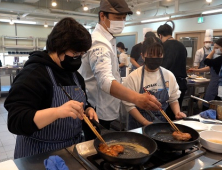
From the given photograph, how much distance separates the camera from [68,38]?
3.74 feet

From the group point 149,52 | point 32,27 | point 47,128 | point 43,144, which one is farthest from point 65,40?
point 32,27

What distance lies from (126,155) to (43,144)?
50cm

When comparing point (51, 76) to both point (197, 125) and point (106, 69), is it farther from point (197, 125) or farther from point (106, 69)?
point (197, 125)

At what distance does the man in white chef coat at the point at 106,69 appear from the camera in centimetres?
138

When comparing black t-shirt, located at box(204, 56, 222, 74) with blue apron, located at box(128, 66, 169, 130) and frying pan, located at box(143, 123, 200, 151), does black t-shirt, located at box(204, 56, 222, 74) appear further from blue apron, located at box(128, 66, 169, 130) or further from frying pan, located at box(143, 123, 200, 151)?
frying pan, located at box(143, 123, 200, 151)

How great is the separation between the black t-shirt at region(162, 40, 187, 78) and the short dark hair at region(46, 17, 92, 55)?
Result: 2042 mm

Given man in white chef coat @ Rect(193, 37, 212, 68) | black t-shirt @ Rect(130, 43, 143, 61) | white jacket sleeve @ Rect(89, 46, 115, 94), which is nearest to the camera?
white jacket sleeve @ Rect(89, 46, 115, 94)

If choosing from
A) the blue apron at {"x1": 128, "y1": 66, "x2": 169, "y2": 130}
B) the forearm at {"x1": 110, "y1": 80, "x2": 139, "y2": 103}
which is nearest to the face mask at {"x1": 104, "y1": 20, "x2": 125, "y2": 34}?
the blue apron at {"x1": 128, "y1": 66, "x2": 169, "y2": 130}

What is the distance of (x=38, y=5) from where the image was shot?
8.86 metres

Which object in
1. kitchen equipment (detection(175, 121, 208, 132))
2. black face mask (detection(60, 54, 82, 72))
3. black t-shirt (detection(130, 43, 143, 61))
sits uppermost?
black t-shirt (detection(130, 43, 143, 61))

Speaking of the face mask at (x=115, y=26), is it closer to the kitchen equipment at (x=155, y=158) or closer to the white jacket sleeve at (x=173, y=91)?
the white jacket sleeve at (x=173, y=91)

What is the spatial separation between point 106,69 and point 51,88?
45 centimetres

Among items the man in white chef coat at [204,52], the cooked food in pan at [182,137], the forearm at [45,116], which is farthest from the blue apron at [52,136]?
the man in white chef coat at [204,52]

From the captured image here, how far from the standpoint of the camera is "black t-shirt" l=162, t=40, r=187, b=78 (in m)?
2.95
